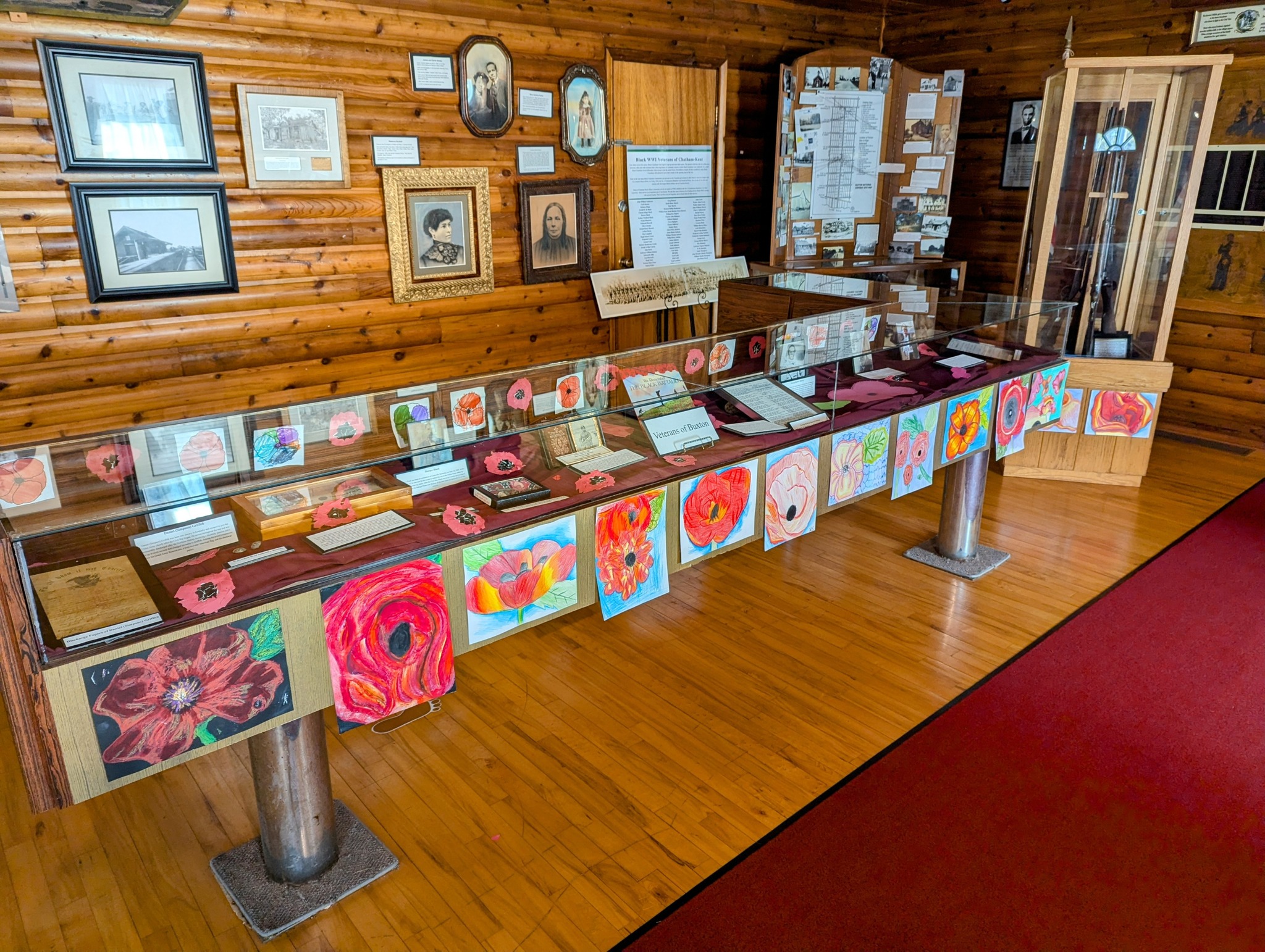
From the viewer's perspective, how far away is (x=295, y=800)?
7.24 ft

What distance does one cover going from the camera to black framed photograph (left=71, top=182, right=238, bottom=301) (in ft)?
11.6

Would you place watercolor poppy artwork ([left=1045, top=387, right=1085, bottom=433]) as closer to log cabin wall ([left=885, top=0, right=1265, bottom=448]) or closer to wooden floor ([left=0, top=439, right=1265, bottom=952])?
wooden floor ([left=0, top=439, right=1265, bottom=952])

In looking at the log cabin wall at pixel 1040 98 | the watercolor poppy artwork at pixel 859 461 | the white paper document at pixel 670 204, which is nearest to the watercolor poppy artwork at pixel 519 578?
the watercolor poppy artwork at pixel 859 461

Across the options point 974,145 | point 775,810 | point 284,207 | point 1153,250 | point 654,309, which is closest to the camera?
point 775,810

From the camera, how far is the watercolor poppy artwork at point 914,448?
321 centimetres

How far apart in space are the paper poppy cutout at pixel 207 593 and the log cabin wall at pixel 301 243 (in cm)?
233

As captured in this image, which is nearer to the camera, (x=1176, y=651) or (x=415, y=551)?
(x=415, y=551)

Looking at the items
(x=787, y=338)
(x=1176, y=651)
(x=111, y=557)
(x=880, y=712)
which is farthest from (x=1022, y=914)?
(x=111, y=557)

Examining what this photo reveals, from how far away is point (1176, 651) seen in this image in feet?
11.2

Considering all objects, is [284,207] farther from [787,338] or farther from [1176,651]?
[1176,651]

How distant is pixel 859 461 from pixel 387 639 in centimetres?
177

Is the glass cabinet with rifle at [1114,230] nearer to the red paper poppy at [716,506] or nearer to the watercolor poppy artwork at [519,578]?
the red paper poppy at [716,506]

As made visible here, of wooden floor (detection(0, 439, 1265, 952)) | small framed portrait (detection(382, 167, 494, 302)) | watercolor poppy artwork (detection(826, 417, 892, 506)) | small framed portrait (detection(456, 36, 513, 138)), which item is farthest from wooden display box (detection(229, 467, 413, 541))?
small framed portrait (detection(456, 36, 513, 138))

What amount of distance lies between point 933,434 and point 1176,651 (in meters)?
1.30
